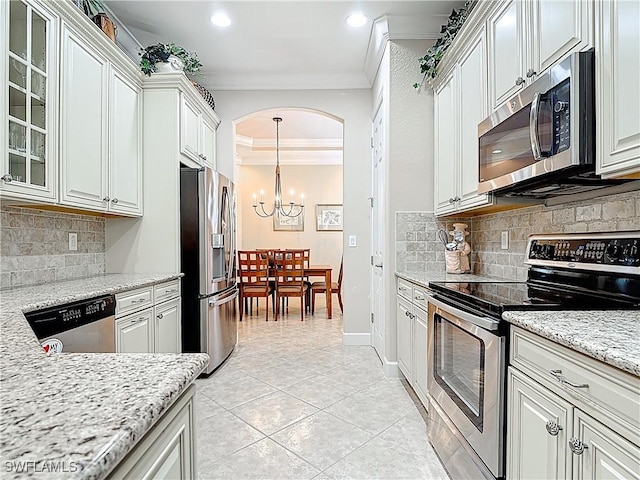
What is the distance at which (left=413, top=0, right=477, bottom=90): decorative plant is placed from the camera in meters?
2.62

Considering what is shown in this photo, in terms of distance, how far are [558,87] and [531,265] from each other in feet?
3.28

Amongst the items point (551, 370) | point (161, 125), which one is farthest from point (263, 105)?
point (551, 370)

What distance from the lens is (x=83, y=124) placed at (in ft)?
7.95

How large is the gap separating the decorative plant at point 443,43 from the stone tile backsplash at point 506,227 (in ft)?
3.59

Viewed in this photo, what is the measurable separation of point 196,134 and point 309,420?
2616mm

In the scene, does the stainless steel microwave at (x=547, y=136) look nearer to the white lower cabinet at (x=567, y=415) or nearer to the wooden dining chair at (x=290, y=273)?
the white lower cabinet at (x=567, y=415)

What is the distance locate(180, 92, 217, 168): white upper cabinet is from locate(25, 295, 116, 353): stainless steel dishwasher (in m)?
1.62

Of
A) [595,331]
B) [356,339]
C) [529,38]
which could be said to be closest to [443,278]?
[529,38]

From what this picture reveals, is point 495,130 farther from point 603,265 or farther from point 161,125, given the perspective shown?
point 161,125

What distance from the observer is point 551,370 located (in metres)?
1.11

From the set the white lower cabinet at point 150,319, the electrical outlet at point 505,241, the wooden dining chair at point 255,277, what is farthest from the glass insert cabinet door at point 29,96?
the wooden dining chair at point 255,277

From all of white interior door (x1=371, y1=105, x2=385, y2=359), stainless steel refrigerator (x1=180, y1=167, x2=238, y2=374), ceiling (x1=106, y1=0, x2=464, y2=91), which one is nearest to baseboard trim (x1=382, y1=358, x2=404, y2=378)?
white interior door (x1=371, y1=105, x2=385, y2=359)

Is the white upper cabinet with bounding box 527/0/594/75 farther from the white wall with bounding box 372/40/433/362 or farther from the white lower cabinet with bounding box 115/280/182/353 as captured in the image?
the white lower cabinet with bounding box 115/280/182/353

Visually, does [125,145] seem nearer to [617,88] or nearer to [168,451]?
[168,451]
